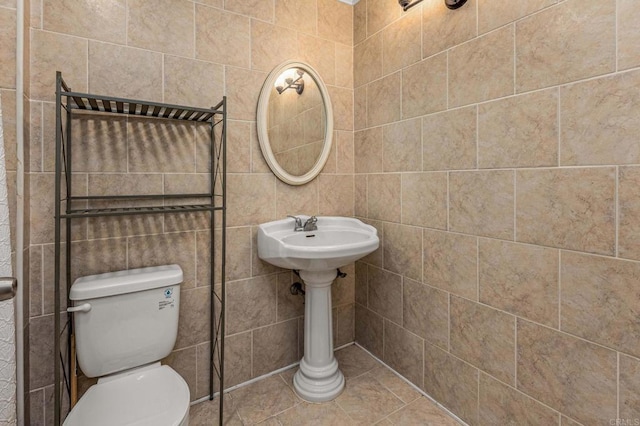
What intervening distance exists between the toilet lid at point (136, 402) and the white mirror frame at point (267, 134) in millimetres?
1107

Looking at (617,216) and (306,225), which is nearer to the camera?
(617,216)

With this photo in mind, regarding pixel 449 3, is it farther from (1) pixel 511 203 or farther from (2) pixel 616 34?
(1) pixel 511 203

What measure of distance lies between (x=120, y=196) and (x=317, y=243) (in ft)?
3.26

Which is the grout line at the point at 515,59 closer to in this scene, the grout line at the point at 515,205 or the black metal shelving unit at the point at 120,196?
the grout line at the point at 515,205

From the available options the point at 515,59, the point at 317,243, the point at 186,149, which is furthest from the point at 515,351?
the point at 186,149

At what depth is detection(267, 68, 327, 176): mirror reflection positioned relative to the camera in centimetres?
183

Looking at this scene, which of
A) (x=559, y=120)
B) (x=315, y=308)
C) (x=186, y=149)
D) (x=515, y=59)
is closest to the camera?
(x=559, y=120)

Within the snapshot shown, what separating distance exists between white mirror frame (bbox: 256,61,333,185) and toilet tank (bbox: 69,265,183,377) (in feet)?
2.50

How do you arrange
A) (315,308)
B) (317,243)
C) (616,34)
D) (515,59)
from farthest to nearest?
1. (317,243)
2. (315,308)
3. (515,59)
4. (616,34)

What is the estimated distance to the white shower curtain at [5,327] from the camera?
78 centimetres

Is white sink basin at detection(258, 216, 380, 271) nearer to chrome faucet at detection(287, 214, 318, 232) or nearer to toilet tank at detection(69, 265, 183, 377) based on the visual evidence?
chrome faucet at detection(287, 214, 318, 232)

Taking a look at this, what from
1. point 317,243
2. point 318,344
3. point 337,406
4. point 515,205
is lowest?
point 337,406

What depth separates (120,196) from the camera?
1.39 metres

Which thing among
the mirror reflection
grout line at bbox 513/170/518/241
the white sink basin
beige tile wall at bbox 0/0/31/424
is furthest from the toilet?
grout line at bbox 513/170/518/241
